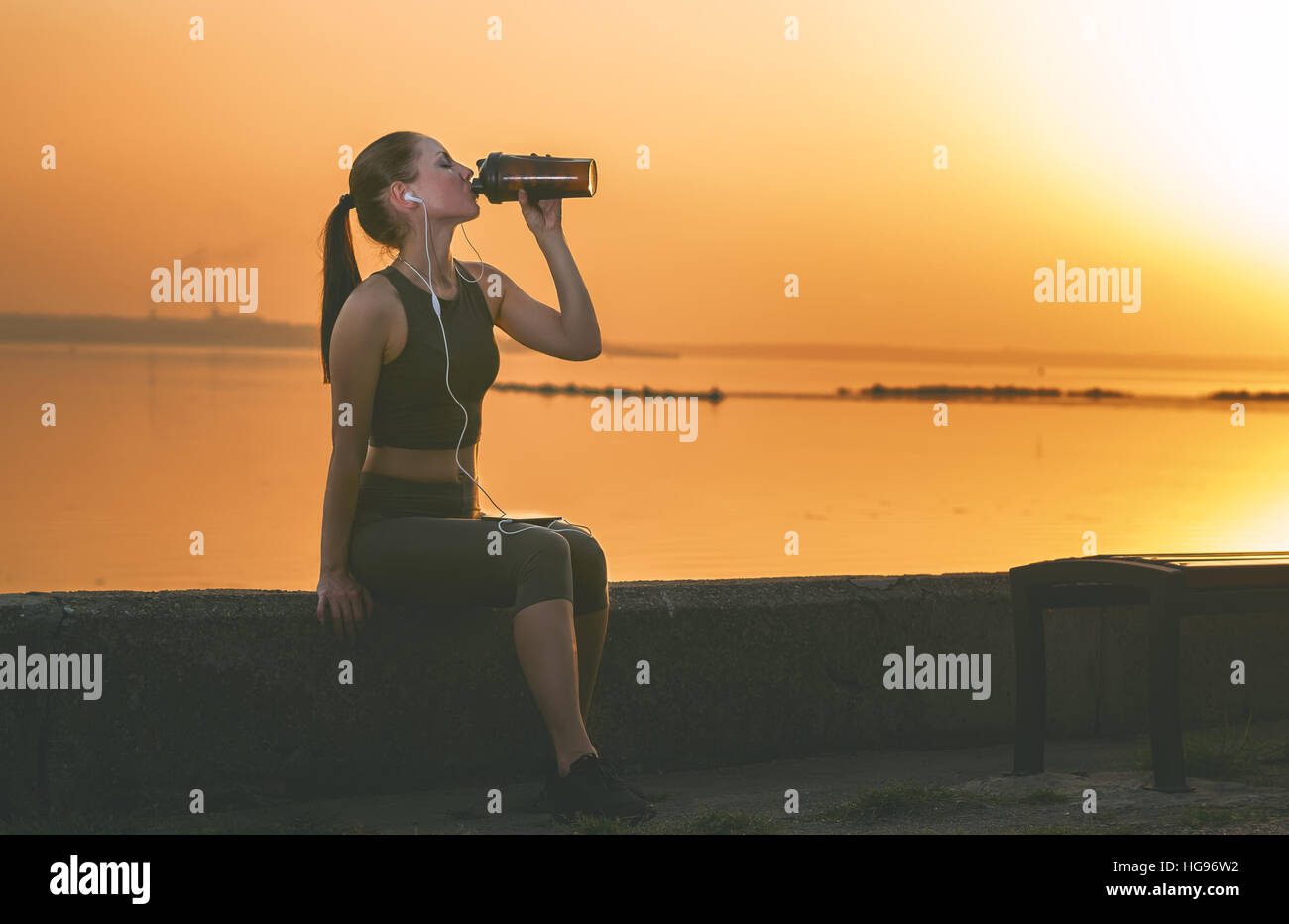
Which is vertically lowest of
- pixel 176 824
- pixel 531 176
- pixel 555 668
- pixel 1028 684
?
pixel 176 824

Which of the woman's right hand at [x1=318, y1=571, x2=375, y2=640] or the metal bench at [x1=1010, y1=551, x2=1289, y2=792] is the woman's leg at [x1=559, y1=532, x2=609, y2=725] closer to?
the woman's right hand at [x1=318, y1=571, x2=375, y2=640]

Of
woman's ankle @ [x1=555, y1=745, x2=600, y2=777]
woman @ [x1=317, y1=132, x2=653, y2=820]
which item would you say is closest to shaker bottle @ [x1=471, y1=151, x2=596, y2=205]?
woman @ [x1=317, y1=132, x2=653, y2=820]

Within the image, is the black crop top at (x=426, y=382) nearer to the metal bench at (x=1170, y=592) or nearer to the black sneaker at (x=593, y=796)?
the black sneaker at (x=593, y=796)

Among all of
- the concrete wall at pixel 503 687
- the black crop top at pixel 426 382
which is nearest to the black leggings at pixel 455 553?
the black crop top at pixel 426 382

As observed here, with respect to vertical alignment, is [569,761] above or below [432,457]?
below

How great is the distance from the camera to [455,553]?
3281 mm

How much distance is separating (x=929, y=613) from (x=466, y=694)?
4.46 feet

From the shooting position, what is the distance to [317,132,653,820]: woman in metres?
3.17

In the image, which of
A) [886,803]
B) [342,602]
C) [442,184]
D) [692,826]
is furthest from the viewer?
[442,184]

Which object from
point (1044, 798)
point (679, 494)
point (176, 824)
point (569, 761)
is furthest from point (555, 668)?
point (679, 494)

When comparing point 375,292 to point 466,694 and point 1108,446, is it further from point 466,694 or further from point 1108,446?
point 1108,446

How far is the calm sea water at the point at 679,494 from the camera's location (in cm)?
963

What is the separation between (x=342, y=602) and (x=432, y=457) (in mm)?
406

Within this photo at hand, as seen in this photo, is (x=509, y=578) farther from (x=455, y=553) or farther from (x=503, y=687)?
(x=503, y=687)
